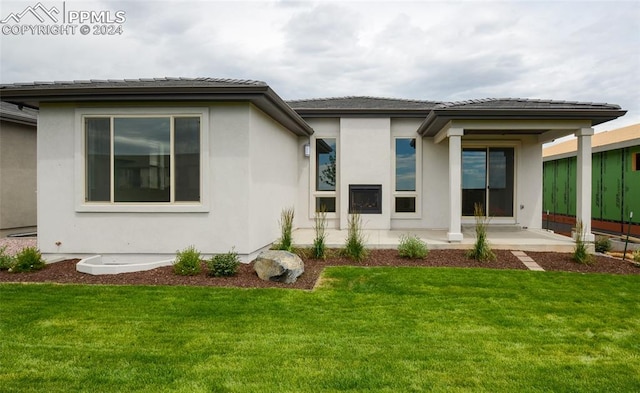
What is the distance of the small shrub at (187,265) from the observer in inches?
246

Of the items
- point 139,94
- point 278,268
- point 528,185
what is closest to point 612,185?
point 528,185

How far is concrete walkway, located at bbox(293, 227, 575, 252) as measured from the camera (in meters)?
8.28

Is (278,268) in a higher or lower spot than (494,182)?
lower

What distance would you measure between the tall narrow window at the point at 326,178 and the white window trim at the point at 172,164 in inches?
183

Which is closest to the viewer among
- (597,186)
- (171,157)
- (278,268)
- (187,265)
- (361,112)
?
(278,268)

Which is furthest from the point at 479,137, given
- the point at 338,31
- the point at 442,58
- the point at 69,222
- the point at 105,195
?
the point at 69,222

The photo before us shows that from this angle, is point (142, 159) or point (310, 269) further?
point (142, 159)

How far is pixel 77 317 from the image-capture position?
4477 millimetres

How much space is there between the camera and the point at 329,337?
3965 mm

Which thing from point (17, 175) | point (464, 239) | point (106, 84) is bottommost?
point (464, 239)

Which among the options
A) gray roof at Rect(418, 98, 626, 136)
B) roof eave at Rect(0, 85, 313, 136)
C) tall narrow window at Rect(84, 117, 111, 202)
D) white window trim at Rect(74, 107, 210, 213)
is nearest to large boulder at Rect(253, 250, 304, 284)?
white window trim at Rect(74, 107, 210, 213)

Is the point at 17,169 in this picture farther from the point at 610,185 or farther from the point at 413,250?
the point at 610,185

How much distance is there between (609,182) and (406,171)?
739cm

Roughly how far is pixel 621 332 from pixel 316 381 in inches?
142
